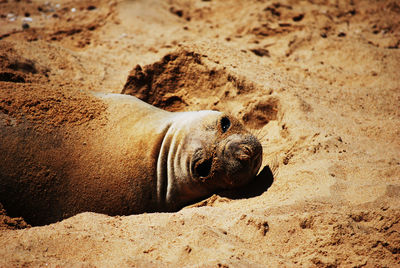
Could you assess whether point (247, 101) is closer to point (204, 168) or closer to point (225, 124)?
point (225, 124)

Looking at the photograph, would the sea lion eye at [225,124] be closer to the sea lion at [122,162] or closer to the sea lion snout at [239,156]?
the sea lion at [122,162]

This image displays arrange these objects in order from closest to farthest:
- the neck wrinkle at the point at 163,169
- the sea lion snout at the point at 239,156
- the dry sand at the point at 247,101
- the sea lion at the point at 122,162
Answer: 1. the dry sand at the point at 247,101
2. the sea lion at the point at 122,162
3. the sea lion snout at the point at 239,156
4. the neck wrinkle at the point at 163,169

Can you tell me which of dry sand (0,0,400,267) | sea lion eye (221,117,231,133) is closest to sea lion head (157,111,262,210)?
sea lion eye (221,117,231,133)

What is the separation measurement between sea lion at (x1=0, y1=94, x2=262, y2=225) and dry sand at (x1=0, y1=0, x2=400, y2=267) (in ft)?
0.51

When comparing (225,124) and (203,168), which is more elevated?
(225,124)

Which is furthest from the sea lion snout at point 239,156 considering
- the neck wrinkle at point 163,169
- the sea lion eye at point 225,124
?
the neck wrinkle at point 163,169

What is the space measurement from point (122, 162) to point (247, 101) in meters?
1.76

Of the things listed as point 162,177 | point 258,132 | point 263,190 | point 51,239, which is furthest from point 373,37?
point 51,239

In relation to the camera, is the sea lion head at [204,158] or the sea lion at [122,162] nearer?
Result: the sea lion at [122,162]

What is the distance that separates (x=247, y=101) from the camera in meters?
4.12

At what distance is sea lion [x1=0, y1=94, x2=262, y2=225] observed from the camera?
2711 mm

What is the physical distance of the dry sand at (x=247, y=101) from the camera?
2258 millimetres

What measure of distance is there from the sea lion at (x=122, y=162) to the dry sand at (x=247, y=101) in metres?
0.16

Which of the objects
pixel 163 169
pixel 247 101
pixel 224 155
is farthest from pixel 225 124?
pixel 247 101
